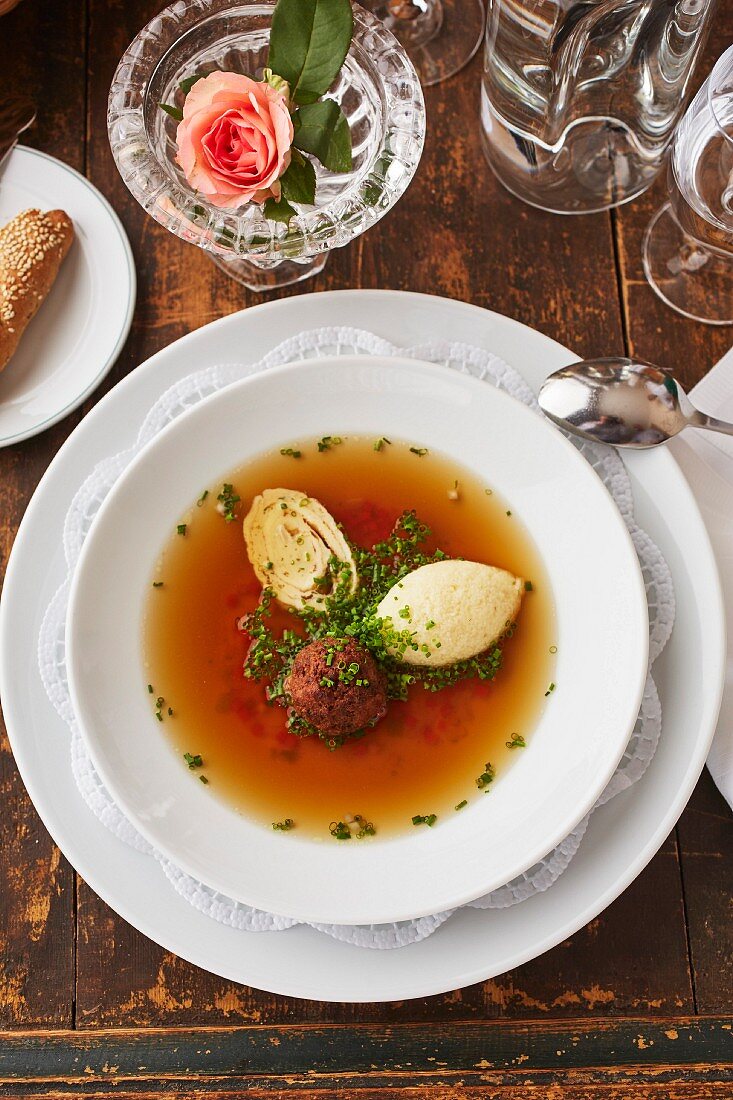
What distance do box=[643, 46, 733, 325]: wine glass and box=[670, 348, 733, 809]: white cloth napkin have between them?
152 millimetres

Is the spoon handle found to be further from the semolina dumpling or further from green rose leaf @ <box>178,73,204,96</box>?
green rose leaf @ <box>178,73,204,96</box>

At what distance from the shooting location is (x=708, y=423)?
1.46 m

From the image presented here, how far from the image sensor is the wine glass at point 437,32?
164 cm

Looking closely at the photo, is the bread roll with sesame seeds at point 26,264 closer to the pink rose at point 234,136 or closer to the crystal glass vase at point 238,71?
the crystal glass vase at point 238,71

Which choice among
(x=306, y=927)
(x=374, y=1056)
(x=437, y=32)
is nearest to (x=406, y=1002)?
(x=374, y=1056)

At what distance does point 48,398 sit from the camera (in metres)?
1.55

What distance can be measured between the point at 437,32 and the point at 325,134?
0.49 meters

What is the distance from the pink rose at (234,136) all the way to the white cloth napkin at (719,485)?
750 millimetres

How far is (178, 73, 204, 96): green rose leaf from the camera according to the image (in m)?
1.38

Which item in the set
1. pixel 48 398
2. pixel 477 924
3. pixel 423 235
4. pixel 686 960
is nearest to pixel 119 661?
pixel 48 398

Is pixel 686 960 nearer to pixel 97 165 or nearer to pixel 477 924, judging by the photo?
pixel 477 924

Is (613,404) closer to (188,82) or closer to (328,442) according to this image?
(328,442)

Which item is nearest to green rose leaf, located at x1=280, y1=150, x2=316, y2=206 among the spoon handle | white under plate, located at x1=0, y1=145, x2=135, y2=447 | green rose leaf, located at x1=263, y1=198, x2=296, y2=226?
green rose leaf, located at x1=263, y1=198, x2=296, y2=226

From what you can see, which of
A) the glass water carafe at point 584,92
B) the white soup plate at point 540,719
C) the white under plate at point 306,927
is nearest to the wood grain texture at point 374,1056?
the white under plate at point 306,927
